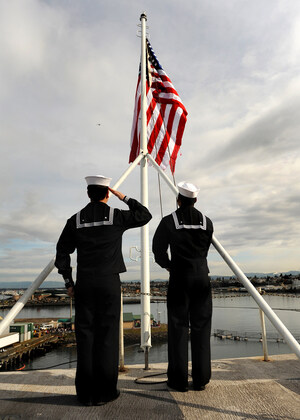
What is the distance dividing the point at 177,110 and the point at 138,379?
4786 mm

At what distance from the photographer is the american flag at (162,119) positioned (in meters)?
5.97

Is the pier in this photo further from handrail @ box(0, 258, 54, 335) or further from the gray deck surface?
handrail @ box(0, 258, 54, 335)

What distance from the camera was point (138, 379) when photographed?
11.5 feet

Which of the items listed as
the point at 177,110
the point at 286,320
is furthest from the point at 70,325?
the point at 177,110

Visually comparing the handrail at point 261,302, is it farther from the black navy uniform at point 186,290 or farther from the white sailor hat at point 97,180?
the white sailor hat at point 97,180

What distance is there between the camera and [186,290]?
317cm

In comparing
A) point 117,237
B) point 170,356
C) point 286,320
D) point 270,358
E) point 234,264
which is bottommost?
point 286,320

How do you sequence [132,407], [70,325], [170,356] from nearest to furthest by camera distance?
[132,407]
[170,356]
[70,325]

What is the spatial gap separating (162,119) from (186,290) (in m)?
3.97

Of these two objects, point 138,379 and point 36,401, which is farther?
point 138,379

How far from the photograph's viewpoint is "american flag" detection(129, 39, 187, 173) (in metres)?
5.97

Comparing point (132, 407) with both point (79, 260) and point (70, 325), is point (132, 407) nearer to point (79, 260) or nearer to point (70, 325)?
point (79, 260)

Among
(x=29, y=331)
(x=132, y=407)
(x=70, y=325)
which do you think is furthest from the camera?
(x=70, y=325)

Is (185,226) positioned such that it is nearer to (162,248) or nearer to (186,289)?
(162,248)
